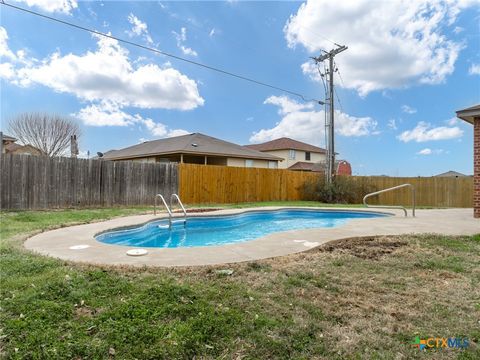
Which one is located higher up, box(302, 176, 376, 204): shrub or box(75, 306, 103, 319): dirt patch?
box(302, 176, 376, 204): shrub

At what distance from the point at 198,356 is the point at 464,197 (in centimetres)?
1923

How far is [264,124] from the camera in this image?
2588 centimetres

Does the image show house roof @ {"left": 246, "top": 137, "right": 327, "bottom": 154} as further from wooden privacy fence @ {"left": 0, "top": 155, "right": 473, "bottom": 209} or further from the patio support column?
the patio support column

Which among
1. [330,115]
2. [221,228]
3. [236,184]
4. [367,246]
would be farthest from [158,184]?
[367,246]

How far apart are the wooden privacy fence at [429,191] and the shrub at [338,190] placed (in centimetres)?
20

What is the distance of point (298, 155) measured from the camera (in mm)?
35625

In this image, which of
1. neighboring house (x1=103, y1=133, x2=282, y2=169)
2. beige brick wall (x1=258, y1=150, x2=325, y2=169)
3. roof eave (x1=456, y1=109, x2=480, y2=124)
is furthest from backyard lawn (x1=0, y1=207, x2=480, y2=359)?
beige brick wall (x1=258, y1=150, x2=325, y2=169)

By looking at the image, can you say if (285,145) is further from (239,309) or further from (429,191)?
(239,309)

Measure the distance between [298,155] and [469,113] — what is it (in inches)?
1026

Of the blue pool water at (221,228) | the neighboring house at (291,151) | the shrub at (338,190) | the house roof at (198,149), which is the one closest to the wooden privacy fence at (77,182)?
the blue pool water at (221,228)

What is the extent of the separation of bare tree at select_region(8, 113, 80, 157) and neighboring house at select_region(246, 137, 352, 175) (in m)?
19.5

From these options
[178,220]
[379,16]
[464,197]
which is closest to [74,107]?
[178,220]

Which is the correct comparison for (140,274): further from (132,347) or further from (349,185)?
(349,185)

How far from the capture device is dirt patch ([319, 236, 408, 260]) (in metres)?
5.04
